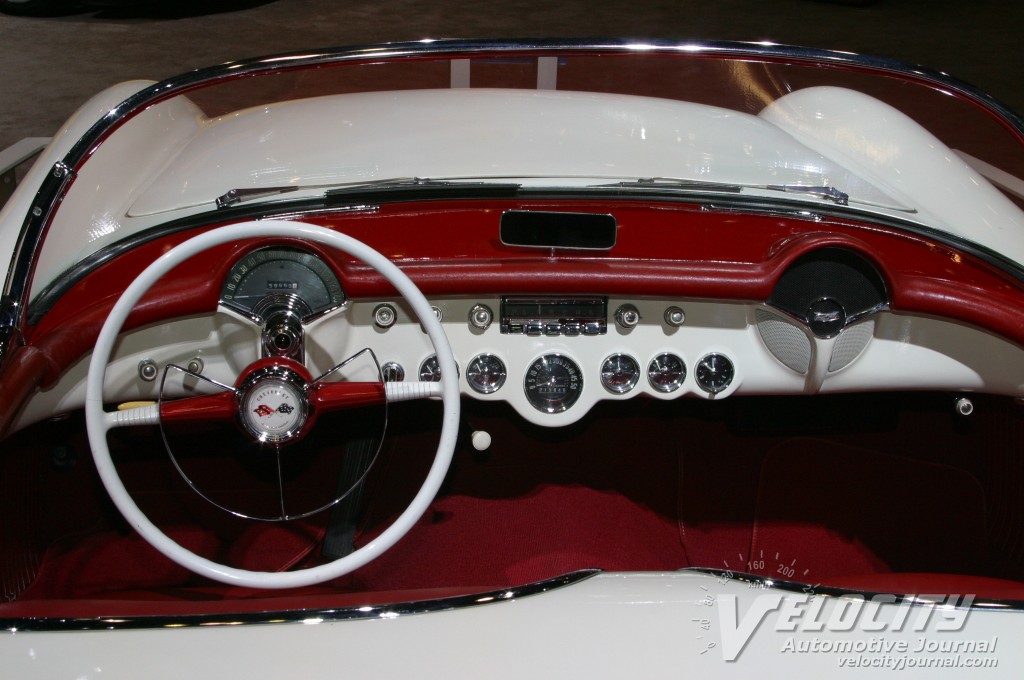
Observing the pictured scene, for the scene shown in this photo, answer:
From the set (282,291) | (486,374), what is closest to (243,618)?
(282,291)

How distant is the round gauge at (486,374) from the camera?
1655mm

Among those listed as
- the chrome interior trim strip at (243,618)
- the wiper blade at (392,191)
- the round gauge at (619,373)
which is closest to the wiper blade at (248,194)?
the wiper blade at (392,191)

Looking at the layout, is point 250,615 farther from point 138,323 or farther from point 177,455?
point 177,455

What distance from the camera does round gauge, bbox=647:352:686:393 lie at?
168cm

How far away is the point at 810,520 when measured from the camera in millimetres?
2160

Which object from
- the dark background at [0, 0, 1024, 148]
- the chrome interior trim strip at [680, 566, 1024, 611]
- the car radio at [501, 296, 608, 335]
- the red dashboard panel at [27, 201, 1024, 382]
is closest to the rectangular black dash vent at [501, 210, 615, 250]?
the red dashboard panel at [27, 201, 1024, 382]

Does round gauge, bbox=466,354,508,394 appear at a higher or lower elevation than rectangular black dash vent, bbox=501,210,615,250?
lower

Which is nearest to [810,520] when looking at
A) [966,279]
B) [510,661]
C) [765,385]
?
[765,385]

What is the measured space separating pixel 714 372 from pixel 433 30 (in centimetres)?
491

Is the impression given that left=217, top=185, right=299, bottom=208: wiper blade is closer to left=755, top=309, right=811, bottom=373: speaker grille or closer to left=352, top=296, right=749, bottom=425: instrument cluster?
left=352, top=296, right=749, bottom=425: instrument cluster

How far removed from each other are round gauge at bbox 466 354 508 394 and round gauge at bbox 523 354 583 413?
0.05 metres

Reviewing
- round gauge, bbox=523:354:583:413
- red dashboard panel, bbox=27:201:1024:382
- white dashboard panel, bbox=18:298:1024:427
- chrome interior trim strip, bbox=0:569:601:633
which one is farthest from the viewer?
round gauge, bbox=523:354:583:413

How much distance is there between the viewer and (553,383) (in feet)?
5.54

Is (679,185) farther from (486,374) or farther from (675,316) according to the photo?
(486,374)
